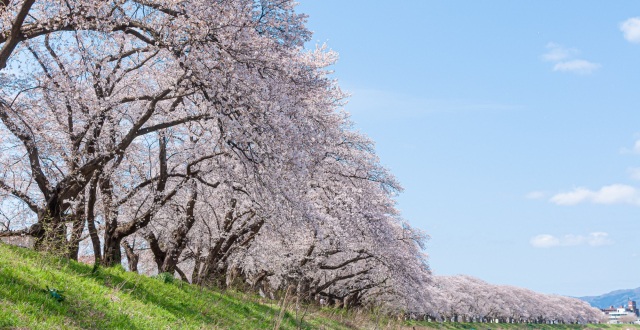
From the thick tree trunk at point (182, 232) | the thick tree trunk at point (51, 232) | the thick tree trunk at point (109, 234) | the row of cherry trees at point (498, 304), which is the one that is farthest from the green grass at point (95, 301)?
the row of cherry trees at point (498, 304)

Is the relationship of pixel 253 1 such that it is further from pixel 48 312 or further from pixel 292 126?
pixel 48 312

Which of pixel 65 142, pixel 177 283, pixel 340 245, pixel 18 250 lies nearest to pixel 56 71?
pixel 65 142

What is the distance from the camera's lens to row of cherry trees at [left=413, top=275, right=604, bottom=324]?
11100cm

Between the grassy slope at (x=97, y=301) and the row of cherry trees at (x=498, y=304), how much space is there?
74936 millimetres

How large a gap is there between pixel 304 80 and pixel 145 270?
27.1 metres

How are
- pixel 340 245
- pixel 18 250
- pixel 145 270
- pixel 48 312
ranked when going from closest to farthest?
1. pixel 48 312
2. pixel 18 250
3. pixel 340 245
4. pixel 145 270

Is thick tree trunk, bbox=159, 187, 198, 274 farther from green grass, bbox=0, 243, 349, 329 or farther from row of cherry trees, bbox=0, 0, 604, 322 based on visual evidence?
green grass, bbox=0, 243, 349, 329

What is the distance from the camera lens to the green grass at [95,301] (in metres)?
10.2

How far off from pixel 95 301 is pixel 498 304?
125 metres

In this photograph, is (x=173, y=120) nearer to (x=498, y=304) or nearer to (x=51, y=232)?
(x=51, y=232)

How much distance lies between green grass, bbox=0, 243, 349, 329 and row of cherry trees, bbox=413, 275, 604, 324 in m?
75.0

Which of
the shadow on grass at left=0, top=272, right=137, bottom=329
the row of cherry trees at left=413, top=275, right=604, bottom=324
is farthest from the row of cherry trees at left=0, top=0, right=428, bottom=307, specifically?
the row of cherry trees at left=413, top=275, right=604, bottom=324

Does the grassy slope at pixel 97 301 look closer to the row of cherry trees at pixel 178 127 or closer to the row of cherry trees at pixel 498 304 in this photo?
the row of cherry trees at pixel 178 127

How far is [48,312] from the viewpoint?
Answer: 10.3 metres
